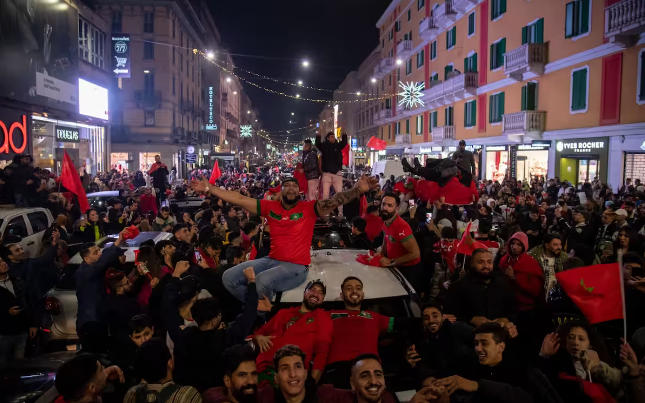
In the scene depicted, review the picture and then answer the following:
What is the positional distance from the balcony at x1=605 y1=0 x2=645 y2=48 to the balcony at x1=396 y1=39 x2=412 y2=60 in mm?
27441

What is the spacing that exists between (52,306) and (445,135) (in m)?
32.3

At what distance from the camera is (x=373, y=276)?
4945 mm

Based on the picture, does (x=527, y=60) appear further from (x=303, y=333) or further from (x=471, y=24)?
(x=303, y=333)

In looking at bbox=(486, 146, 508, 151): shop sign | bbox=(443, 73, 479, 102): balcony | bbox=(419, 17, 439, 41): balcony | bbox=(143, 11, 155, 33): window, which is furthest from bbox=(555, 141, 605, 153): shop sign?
bbox=(143, 11, 155, 33): window

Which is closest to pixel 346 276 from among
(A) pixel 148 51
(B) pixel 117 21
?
(A) pixel 148 51

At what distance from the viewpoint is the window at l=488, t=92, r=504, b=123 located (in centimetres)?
2816

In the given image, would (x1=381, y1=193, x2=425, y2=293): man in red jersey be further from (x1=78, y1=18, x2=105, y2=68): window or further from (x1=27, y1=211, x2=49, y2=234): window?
(x1=78, y1=18, x2=105, y2=68): window

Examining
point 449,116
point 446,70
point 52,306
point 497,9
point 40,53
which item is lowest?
point 52,306

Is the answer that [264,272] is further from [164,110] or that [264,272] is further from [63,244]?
[164,110]

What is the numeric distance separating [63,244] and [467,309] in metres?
6.12

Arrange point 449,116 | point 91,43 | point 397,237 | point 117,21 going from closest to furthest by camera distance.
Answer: point 397,237 < point 91,43 < point 449,116 < point 117,21

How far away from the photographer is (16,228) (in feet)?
30.5

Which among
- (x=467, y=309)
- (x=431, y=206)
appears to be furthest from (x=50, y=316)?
(x=431, y=206)

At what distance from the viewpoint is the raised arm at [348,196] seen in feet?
16.7
